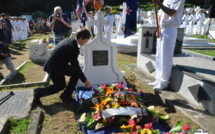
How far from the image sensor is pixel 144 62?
526cm

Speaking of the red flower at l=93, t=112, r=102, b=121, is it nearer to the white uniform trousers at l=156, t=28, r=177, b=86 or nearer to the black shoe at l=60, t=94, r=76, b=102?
the black shoe at l=60, t=94, r=76, b=102

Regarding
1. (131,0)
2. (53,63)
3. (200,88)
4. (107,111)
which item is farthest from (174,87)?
(131,0)

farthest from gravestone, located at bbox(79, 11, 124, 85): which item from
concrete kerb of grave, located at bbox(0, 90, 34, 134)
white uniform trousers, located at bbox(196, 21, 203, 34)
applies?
white uniform trousers, located at bbox(196, 21, 203, 34)

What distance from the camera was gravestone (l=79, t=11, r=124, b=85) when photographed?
4.31 metres

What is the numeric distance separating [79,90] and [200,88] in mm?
2586

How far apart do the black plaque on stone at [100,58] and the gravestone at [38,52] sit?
3653mm

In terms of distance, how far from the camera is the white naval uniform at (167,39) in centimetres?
336

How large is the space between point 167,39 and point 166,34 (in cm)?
10

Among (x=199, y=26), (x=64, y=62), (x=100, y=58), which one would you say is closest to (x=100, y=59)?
(x=100, y=58)

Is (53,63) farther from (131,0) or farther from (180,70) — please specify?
(131,0)

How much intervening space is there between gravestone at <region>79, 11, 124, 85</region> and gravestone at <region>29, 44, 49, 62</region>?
3.53 m

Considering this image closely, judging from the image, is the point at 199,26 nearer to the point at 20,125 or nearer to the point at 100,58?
the point at 100,58

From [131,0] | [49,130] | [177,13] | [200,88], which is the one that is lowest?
[49,130]

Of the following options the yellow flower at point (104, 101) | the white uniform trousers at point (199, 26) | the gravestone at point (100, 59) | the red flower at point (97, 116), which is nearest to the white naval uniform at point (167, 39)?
the gravestone at point (100, 59)
